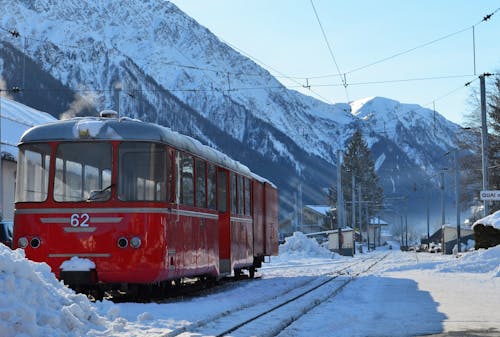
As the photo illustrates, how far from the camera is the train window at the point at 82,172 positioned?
1359cm

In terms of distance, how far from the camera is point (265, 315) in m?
12.7

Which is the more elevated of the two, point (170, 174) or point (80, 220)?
point (170, 174)

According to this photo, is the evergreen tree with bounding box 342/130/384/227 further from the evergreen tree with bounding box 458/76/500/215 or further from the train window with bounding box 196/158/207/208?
the train window with bounding box 196/158/207/208

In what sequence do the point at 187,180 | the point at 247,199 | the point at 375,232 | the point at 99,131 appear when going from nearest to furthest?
the point at 99,131 < the point at 187,180 < the point at 247,199 < the point at 375,232

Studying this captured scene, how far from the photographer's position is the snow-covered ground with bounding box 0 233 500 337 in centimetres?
906

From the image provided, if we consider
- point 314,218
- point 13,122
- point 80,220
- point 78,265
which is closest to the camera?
point 78,265

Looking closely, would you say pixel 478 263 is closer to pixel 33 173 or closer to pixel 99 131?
pixel 99 131

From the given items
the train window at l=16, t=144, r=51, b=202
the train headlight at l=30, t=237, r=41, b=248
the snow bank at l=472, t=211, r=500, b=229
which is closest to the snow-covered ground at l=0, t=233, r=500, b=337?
the train headlight at l=30, t=237, r=41, b=248

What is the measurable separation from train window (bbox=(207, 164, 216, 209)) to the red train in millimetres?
1956

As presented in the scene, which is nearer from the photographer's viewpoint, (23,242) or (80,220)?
(80,220)

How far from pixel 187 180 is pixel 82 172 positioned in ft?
7.32

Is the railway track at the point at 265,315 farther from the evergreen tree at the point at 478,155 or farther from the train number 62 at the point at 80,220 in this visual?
the evergreen tree at the point at 478,155

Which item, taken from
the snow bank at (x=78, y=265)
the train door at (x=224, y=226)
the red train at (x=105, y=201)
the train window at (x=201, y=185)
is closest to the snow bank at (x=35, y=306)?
the snow bank at (x=78, y=265)

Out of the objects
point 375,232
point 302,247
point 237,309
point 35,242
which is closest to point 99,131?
point 35,242
